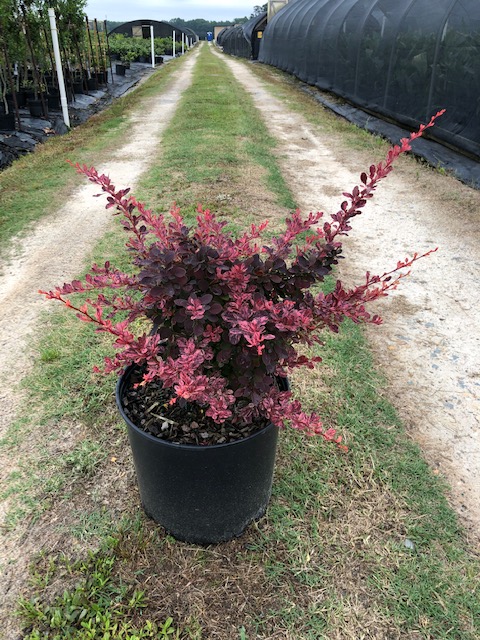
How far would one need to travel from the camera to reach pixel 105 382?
2.92m

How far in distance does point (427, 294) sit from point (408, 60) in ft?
20.5

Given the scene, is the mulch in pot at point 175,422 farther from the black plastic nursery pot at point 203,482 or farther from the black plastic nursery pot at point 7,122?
the black plastic nursery pot at point 7,122

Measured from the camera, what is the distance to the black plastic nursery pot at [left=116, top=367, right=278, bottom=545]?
1760 millimetres

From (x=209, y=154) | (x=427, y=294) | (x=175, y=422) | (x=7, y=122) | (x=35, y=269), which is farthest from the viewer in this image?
(x=7, y=122)

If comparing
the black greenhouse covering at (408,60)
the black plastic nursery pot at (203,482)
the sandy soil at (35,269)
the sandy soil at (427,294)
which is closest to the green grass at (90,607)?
the sandy soil at (35,269)

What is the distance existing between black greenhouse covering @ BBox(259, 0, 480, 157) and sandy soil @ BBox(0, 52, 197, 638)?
4674 mm

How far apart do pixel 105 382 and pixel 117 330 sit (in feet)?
4.96

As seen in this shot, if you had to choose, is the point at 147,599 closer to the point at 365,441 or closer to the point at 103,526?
the point at 103,526

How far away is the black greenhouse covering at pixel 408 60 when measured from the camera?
671cm

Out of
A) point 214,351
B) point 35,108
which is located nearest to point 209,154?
point 35,108

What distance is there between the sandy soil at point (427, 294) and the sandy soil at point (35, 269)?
2.16 meters

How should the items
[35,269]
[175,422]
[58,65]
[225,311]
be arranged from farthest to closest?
1. [58,65]
2. [35,269]
3. [175,422]
4. [225,311]

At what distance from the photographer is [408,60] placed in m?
8.34

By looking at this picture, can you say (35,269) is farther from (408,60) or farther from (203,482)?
(408,60)
